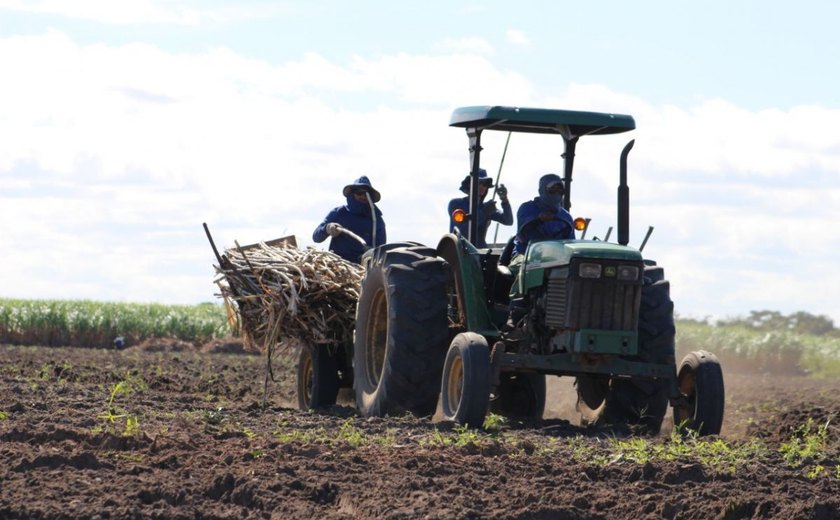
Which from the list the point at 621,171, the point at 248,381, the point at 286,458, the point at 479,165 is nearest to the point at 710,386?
the point at 621,171

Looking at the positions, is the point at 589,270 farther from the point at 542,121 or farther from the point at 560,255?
the point at 542,121

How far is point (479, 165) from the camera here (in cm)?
1132

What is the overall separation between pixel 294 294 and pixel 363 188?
1.85m

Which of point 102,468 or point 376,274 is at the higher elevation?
point 376,274

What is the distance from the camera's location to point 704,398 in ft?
34.1

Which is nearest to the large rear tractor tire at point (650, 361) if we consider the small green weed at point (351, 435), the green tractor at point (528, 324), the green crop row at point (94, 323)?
the green tractor at point (528, 324)

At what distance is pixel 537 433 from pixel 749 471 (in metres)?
2.10

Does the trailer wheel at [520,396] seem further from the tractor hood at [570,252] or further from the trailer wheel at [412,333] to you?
the tractor hood at [570,252]

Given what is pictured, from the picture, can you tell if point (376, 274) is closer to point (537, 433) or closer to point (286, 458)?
point (537, 433)

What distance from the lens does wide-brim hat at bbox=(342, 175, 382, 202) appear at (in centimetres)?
1382

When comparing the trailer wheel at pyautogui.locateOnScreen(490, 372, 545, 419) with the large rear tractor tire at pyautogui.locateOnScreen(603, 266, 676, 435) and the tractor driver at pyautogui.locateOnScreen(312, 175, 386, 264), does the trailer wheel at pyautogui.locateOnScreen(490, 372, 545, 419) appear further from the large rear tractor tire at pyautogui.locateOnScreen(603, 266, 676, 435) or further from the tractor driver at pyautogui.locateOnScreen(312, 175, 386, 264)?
the tractor driver at pyautogui.locateOnScreen(312, 175, 386, 264)

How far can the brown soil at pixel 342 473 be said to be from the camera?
712 centimetres

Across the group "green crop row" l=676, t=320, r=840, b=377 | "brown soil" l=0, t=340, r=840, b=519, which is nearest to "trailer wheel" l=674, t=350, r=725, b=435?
"brown soil" l=0, t=340, r=840, b=519

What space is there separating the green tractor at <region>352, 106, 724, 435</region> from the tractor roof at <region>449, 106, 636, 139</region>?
0.01 metres
